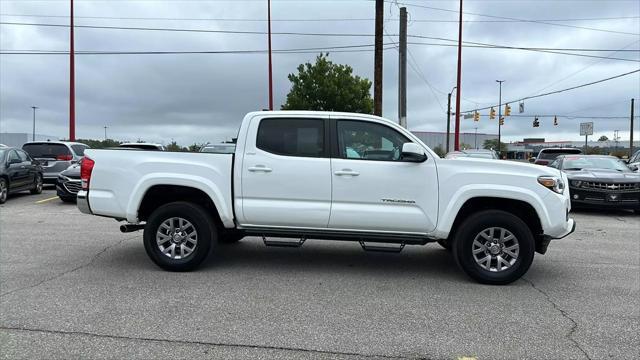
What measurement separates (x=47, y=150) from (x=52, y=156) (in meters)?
0.27

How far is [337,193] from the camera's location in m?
5.82

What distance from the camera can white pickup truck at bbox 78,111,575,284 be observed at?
226 inches

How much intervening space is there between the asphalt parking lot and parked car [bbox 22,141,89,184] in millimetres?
9240

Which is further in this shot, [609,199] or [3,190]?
[3,190]

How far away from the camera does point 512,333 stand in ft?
14.2

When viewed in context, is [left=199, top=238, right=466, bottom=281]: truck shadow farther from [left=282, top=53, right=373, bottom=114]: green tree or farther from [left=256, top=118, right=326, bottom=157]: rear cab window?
[left=282, top=53, right=373, bottom=114]: green tree

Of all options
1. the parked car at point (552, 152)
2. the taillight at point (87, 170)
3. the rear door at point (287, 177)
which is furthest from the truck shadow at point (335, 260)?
the parked car at point (552, 152)

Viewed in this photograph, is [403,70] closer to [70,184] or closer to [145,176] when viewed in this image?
[70,184]

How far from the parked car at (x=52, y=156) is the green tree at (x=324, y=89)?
17.7m

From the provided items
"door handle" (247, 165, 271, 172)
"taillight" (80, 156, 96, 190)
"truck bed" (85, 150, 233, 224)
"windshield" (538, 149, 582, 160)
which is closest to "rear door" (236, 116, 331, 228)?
"door handle" (247, 165, 271, 172)

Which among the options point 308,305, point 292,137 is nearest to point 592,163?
point 292,137

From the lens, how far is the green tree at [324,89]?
3284 centimetres

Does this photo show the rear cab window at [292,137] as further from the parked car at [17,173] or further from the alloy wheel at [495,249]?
the parked car at [17,173]

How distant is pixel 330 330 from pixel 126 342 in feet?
5.38
